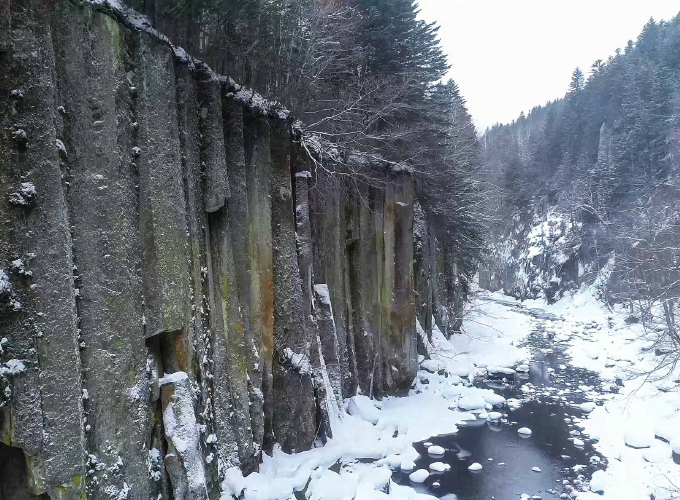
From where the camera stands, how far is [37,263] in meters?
4.63

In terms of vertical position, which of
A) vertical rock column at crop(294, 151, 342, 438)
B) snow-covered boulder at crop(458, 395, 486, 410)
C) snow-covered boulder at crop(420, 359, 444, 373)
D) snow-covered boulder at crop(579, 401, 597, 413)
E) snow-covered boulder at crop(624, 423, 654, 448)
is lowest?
snow-covered boulder at crop(579, 401, 597, 413)

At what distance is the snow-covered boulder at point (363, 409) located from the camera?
37.6 feet

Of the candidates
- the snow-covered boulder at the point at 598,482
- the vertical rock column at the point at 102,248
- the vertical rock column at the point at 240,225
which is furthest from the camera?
the snow-covered boulder at the point at 598,482

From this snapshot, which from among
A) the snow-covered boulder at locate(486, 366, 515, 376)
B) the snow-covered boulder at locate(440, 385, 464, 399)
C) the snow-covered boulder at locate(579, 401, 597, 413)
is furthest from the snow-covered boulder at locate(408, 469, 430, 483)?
the snow-covered boulder at locate(486, 366, 515, 376)

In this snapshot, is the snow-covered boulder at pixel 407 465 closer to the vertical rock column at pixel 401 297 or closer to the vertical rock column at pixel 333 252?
the vertical rock column at pixel 333 252

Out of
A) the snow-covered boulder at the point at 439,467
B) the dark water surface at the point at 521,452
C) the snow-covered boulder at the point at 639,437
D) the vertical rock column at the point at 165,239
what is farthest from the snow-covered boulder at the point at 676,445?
the vertical rock column at the point at 165,239

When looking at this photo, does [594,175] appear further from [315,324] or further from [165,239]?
[165,239]

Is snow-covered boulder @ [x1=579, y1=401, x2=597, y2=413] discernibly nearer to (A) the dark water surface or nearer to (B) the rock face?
(A) the dark water surface

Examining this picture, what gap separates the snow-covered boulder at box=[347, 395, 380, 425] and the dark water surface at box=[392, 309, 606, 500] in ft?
4.25

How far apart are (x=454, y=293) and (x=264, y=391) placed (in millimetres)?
17503

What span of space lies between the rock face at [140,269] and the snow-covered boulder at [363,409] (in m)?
2.19

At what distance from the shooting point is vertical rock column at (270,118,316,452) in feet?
29.5

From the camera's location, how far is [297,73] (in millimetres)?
10805

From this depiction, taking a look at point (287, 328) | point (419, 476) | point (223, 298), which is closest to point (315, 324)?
point (287, 328)
